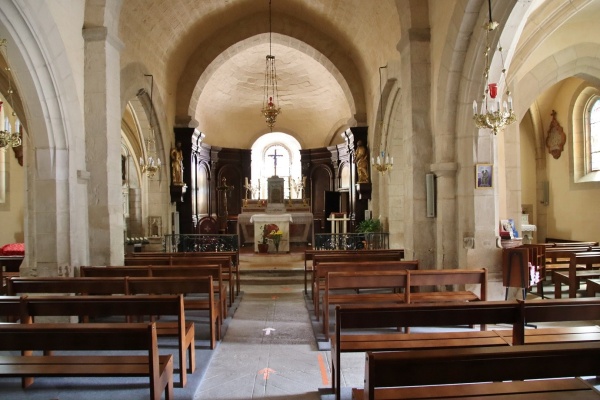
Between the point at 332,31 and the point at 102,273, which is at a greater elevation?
the point at 332,31

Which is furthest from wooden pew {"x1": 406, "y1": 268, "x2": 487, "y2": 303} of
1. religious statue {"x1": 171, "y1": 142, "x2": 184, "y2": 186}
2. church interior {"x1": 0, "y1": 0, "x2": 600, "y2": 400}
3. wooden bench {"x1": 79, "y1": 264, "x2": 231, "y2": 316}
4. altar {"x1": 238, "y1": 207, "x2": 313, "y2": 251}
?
religious statue {"x1": 171, "y1": 142, "x2": 184, "y2": 186}

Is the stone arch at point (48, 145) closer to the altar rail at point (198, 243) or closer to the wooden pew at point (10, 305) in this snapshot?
the wooden pew at point (10, 305)

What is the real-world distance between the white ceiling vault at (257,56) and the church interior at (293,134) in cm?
6

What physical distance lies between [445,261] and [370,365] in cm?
Answer: 585

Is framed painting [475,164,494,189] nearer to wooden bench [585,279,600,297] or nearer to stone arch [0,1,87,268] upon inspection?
wooden bench [585,279,600,297]

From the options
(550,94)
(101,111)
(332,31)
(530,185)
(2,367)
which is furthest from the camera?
(530,185)

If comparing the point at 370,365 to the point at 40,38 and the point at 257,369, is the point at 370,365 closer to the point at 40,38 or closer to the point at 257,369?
the point at 257,369

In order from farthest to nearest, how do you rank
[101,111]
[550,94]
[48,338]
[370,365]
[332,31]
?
[550,94] < [332,31] < [101,111] < [48,338] < [370,365]

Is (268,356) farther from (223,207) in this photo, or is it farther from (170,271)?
(223,207)

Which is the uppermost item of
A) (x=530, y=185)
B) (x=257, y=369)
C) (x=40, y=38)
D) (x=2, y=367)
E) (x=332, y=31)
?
(x=332, y=31)

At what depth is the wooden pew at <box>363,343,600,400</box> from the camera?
2.09 m

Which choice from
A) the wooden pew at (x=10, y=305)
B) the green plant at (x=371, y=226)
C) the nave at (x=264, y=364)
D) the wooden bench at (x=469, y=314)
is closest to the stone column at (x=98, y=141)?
the nave at (x=264, y=364)

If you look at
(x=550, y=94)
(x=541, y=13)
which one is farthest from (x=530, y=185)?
(x=541, y=13)

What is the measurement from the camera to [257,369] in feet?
14.5
